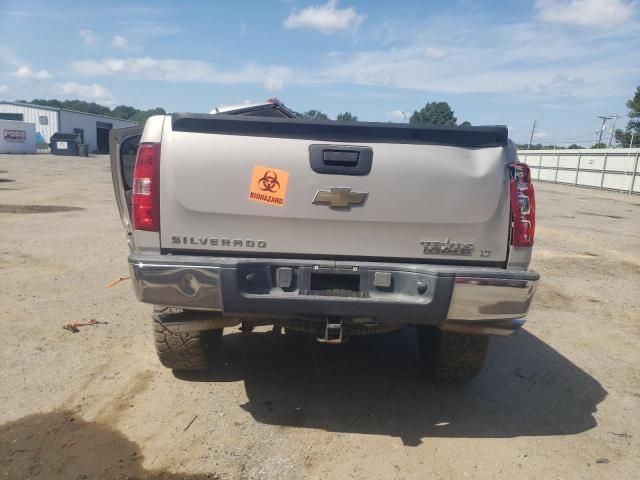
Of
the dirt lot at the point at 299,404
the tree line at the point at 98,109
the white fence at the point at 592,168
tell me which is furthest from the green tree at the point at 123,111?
the dirt lot at the point at 299,404

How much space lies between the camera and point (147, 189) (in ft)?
9.47

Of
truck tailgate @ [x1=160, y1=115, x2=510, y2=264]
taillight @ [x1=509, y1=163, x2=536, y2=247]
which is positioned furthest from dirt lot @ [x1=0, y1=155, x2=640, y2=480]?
taillight @ [x1=509, y1=163, x2=536, y2=247]

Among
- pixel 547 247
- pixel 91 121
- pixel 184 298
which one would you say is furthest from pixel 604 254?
pixel 91 121

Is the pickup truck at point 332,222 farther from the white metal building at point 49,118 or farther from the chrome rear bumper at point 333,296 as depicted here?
the white metal building at point 49,118

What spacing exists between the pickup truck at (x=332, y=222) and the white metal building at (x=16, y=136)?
45487mm

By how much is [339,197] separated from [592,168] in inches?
1385

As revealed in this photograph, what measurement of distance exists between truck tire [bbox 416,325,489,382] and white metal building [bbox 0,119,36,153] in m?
45.7

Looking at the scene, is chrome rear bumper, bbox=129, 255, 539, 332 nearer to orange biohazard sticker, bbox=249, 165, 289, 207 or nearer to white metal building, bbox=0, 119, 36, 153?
orange biohazard sticker, bbox=249, 165, 289, 207

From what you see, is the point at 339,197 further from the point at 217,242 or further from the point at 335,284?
the point at 217,242

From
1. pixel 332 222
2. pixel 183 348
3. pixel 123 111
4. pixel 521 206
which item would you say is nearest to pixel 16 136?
pixel 183 348

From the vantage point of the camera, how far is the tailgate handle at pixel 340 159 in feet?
9.55

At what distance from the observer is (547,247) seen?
9.78m

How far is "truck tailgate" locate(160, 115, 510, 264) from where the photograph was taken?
9.50 feet

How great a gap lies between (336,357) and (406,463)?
1.51m
